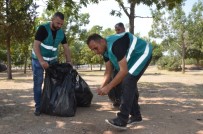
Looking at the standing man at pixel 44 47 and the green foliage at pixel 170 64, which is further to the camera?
the green foliage at pixel 170 64

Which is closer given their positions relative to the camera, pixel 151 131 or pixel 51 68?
pixel 151 131

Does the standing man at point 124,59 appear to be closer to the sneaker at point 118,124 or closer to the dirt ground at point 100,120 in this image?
the sneaker at point 118,124

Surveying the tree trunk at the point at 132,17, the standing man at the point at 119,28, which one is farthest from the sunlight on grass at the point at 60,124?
the tree trunk at the point at 132,17

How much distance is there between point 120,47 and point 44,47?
2.05 meters

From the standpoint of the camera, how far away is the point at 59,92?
5.50 metres

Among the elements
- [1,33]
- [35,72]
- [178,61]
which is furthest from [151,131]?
[178,61]

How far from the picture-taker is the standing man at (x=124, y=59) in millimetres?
3922

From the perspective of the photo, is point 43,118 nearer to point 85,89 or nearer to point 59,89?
point 59,89

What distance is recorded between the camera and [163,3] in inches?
388

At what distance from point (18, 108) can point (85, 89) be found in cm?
143

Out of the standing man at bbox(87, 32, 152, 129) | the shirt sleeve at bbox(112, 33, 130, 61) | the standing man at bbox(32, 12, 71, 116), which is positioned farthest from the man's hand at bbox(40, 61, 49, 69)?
the shirt sleeve at bbox(112, 33, 130, 61)

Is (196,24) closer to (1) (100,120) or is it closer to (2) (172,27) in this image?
(2) (172,27)

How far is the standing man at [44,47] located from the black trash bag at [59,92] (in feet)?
0.46

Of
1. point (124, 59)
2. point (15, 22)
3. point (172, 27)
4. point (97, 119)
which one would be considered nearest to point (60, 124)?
point (97, 119)
